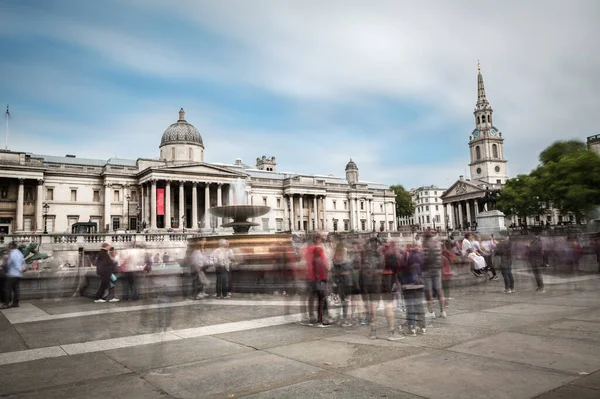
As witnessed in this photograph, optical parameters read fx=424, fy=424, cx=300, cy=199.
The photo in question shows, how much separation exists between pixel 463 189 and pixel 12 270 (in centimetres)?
10191

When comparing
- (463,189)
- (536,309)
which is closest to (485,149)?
(463,189)

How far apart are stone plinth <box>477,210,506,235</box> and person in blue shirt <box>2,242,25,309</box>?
1334 inches

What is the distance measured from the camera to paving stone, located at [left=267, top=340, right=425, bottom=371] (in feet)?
20.5

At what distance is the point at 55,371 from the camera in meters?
6.22

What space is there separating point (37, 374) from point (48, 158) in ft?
227

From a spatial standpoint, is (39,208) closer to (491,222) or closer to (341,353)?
(491,222)

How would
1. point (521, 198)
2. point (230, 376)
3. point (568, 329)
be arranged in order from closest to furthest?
1. point (230, 376)
2. point (568, 329)
3. point (521, 198)

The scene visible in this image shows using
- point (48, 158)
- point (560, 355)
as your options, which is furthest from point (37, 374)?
point (48, 158)

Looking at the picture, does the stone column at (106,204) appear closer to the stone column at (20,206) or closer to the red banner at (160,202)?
the red banner at (160,202)

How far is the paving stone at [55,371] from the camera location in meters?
5.63

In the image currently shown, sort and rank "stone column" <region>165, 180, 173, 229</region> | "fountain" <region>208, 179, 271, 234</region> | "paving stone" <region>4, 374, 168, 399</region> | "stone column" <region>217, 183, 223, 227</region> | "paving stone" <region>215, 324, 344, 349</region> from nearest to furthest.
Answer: "paving stone" <region>4, 374, 168, 399</region> < "paving stone" <region>215, 324, 344, 349</region> < "fountain" <region>208, 179, 271, 234</region> < "stone column" <region>165, 180, 173, 229</region> < "stone column" <region>217, 183, 223, 227</region>

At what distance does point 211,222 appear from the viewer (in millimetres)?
62812

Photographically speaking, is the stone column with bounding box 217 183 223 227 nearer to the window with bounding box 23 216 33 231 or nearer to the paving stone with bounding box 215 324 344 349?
the window with bounding box 23 216 33 231

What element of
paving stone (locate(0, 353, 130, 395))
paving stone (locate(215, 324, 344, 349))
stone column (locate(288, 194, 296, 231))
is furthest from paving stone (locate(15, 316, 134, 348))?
stone column (locate(288, 194, 296, 231))
